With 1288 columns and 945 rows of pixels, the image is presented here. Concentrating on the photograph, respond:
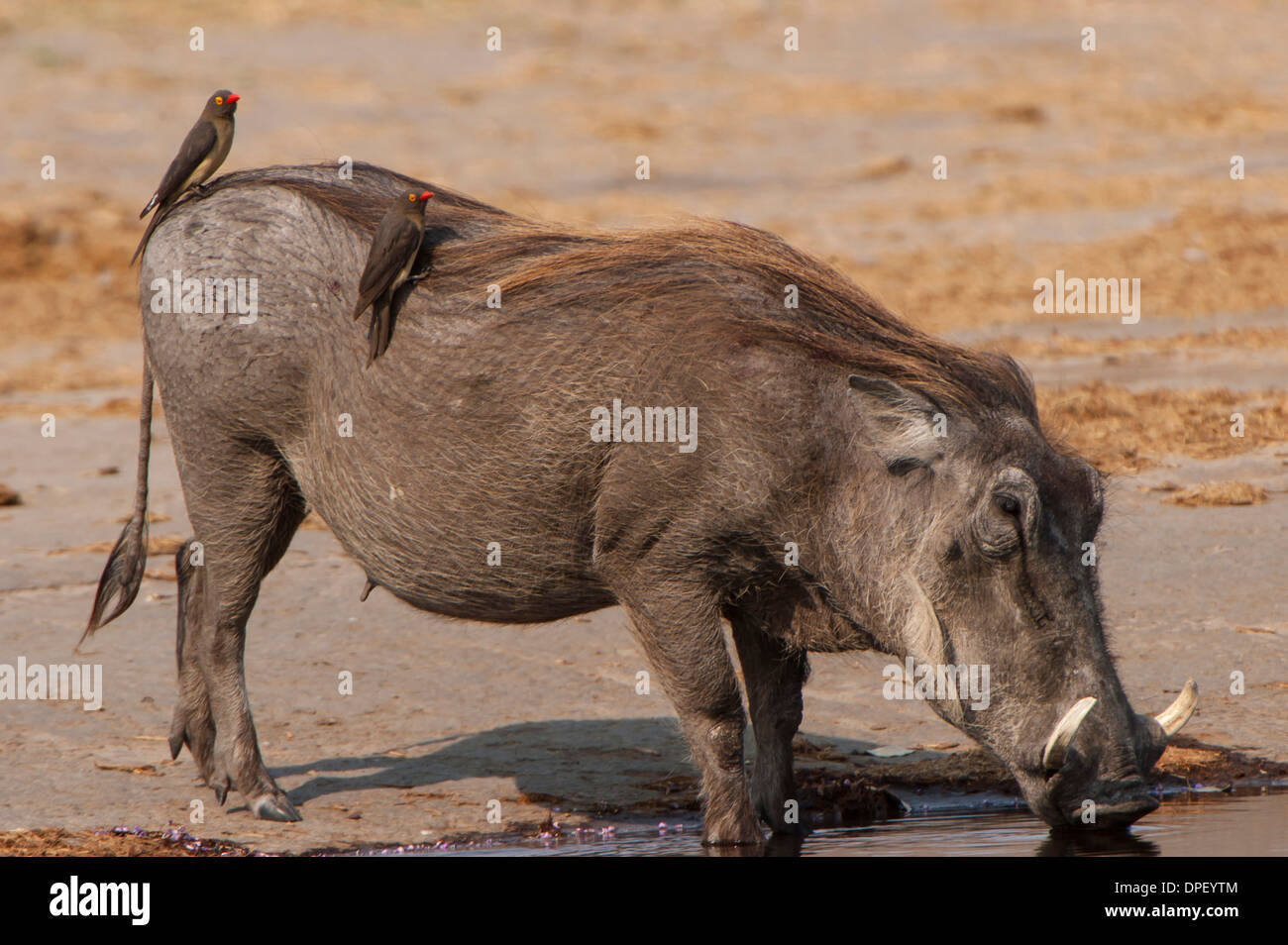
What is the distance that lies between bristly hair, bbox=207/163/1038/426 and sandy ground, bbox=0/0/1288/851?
414 millimetres

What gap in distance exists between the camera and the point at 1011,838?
476cm

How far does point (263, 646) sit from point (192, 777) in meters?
1.16

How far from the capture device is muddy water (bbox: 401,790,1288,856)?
15.1ft

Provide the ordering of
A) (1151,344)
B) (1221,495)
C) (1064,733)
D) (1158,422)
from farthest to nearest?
(1151,344) < (1158,422) < (1221,495) < (1064,733)

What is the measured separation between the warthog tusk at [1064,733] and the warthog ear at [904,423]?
0.67 metres

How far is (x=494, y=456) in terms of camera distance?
15.4ft

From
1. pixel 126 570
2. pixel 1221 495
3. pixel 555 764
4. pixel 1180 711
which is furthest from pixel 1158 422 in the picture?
pixel 126 570

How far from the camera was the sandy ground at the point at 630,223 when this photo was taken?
5598 millimetres

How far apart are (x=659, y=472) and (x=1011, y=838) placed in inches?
53.5

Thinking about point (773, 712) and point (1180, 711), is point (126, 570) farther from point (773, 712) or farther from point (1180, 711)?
point (1180, 711)
